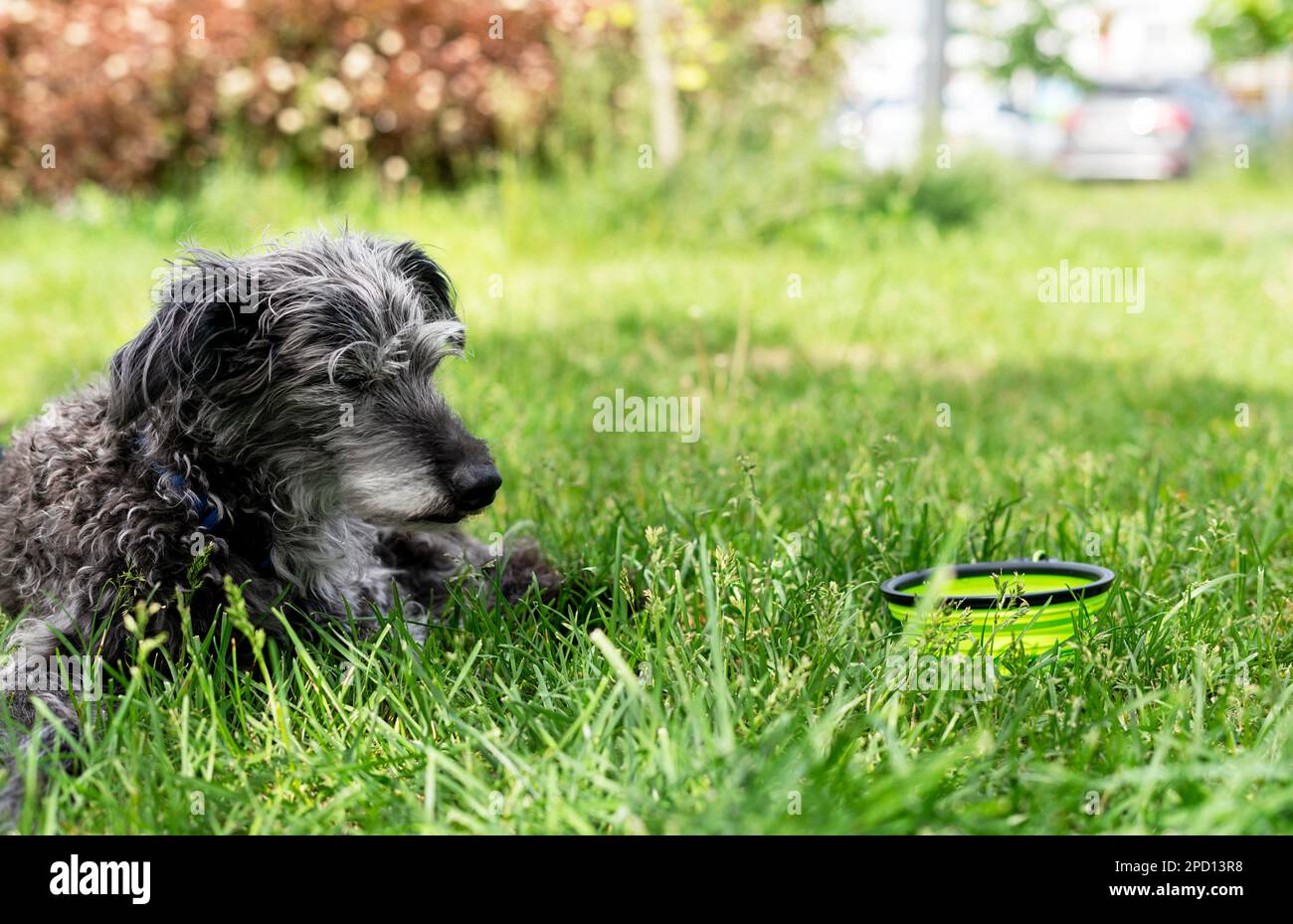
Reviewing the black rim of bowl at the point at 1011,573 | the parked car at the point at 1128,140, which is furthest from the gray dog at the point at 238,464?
the parked car at the point at 1128,140

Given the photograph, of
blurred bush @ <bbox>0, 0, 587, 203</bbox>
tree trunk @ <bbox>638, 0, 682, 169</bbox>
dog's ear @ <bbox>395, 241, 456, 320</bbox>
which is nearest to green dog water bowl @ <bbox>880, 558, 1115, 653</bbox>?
dog's ear @ <bbox>395, 241, 456, 320</bbox>

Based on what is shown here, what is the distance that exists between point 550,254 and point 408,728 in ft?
23.9

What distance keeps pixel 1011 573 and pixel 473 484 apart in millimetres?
1569

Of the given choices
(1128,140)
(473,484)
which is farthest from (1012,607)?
(1128,140)

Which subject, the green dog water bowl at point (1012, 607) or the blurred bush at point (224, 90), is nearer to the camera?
the green dog water bowl at point (1012, 607)

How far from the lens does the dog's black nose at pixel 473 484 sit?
3.25 m

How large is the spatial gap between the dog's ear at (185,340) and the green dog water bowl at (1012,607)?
6.08ft

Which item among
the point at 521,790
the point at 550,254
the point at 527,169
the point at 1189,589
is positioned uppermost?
the point at 527,169

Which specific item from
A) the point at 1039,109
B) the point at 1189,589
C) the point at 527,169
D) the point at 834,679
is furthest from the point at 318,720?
the point at 1039,109

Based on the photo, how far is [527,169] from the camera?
1162cm

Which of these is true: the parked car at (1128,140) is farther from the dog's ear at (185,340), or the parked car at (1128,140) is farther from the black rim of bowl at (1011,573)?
the dog's ear at (185,340)
